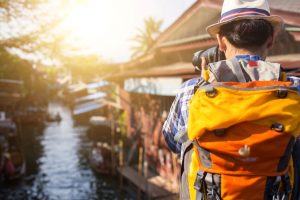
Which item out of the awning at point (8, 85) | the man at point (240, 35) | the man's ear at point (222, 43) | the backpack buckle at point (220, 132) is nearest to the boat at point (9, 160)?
the awning at point (8, 85)

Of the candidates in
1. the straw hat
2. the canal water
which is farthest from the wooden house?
the straw hat

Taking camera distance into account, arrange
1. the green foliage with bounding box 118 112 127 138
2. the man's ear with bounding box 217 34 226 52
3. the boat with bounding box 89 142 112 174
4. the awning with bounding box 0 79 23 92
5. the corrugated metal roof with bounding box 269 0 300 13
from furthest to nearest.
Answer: the green foliage with bounding box 118 112 127 138
the boat with bounding box 89 142 112 174
the awning with bounding box 0 79 23 92
the corrugated metal roof with bounding box 269 0 300 13
the man's ear with bounding box 217 34 226 52

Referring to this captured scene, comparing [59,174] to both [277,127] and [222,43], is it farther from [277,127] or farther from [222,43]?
[277,127]

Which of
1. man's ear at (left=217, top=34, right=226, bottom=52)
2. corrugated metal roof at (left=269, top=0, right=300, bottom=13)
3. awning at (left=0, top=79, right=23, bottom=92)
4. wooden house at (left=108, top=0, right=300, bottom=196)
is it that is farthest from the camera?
awning at (left=0, top=79, right=23, bottom=92)

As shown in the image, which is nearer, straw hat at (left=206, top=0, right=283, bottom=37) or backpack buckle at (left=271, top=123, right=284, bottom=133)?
backpack buckle at (left=271, top=123, right=284, bottom=133)

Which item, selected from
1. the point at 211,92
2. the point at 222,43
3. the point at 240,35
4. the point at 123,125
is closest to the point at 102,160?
the point at 123,125

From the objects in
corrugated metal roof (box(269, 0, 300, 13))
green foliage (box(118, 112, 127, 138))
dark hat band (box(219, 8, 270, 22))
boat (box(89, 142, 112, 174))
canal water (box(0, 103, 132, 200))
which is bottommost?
canal water (box(0, 103, 132, 200))

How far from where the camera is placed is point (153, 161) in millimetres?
16312

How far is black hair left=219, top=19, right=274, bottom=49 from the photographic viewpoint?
1876mm

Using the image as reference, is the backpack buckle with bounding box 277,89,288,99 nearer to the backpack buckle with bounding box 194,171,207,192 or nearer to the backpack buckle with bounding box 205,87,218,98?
the backpack buckle with bounding box 205,87,218,98

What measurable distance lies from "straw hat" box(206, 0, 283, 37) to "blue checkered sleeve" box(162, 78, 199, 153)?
1.18 ft

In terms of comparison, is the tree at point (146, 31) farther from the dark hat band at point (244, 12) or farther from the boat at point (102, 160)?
the dark hat band at point (244, 12)

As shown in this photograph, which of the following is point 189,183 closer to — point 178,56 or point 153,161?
point 178,56

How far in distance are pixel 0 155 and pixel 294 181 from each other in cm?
2000
